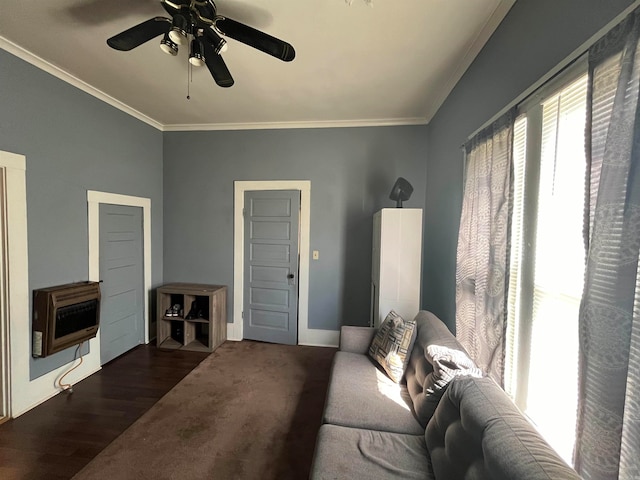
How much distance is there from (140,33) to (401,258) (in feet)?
8.07

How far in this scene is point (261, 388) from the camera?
8.34 ft

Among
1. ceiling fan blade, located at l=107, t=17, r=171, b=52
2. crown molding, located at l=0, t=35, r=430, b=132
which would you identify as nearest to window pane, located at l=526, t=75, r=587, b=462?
ceiling fan blade, located at l=107, t=17, r=171, b=52

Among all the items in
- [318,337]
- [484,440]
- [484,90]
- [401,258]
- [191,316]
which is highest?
[484,90]

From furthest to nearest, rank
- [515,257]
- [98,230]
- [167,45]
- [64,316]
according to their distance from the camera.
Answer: [98,230], [64,316], [167,45], [515,257]

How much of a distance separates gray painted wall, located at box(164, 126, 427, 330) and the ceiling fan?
1936 mm

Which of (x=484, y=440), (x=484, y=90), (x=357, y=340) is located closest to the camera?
(x=484, y=440)

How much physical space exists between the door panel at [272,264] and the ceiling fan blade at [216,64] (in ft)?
5.82

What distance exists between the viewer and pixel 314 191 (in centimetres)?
348

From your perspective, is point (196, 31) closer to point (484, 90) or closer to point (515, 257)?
point (484, 90)

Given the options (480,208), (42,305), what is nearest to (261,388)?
(42,305)

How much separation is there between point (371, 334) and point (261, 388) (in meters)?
1.15

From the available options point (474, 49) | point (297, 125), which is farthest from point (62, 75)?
point (474, 49)

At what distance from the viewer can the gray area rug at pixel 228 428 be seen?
1667mm

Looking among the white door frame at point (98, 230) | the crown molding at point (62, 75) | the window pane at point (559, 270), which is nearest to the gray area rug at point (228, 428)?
the white door frame at point (98, 230)
